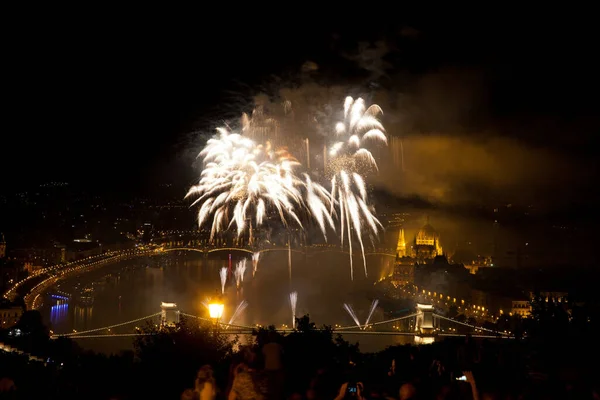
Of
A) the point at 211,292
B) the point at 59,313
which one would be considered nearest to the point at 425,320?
the point at 211,292

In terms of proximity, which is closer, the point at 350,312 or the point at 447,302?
the point at 350,312

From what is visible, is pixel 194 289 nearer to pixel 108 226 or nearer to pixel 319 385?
pixel 108 226

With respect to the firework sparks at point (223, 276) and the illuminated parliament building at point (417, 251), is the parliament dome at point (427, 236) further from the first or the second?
the firework sparks at point (223, 276)

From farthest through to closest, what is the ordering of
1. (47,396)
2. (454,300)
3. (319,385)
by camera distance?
(454,300) < (47,396) < (319,385)

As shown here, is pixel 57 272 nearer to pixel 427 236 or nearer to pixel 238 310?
pixel 238 310

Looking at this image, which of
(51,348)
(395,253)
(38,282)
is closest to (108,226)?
(38,282)

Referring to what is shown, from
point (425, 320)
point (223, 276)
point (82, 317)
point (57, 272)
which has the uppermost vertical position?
point (57, 272)
